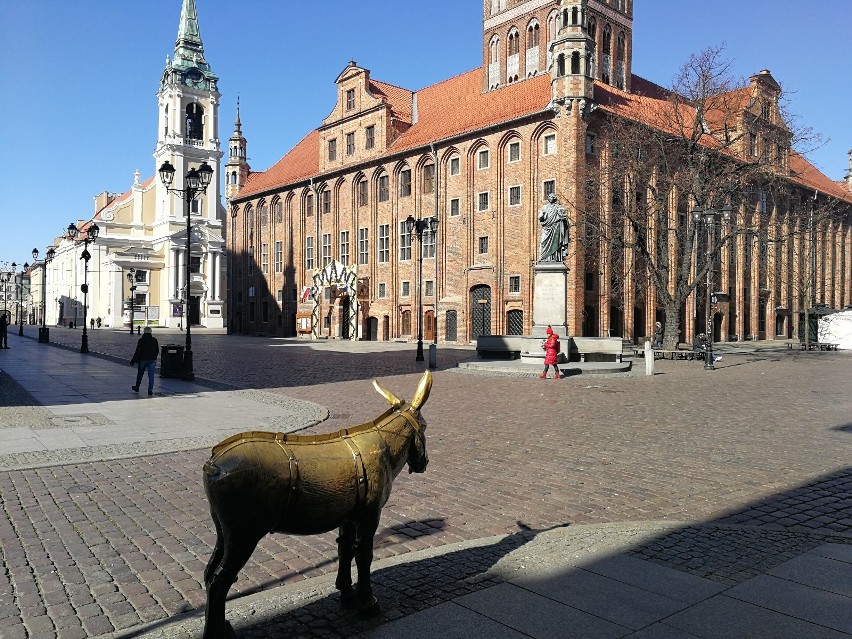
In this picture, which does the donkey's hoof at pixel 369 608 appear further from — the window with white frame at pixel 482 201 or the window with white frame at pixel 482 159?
the window with white frame at pixel 482 159

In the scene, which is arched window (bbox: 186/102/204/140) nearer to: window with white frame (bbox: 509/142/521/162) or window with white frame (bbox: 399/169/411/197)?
A: window with white frame (bbox: 399/169/411/197)

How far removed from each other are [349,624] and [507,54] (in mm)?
50589

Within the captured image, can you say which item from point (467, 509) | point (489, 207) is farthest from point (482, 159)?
point (467, 509)

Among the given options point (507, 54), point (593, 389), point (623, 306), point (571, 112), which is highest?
point (507, 54)

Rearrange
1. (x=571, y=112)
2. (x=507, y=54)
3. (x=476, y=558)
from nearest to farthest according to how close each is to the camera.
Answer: (x=476, y=558) < (x=571, y=112) < (x=507, y=54)

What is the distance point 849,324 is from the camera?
138ft

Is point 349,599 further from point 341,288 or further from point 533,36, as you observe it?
point 533,36

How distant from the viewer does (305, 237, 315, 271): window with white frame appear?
57750 mm

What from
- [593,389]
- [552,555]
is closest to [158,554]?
[552,555]

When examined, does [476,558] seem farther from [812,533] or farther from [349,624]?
[812,533]

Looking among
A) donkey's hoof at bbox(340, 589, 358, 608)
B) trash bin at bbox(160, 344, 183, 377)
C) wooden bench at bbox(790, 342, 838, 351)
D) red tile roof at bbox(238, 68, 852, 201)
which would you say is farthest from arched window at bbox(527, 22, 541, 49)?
donkey's hoof at bbox(340, 589, 358, 608)

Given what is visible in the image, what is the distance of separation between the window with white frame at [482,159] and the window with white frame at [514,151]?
1843 millimetres

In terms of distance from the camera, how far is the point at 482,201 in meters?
42.9

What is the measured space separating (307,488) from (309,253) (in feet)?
183
